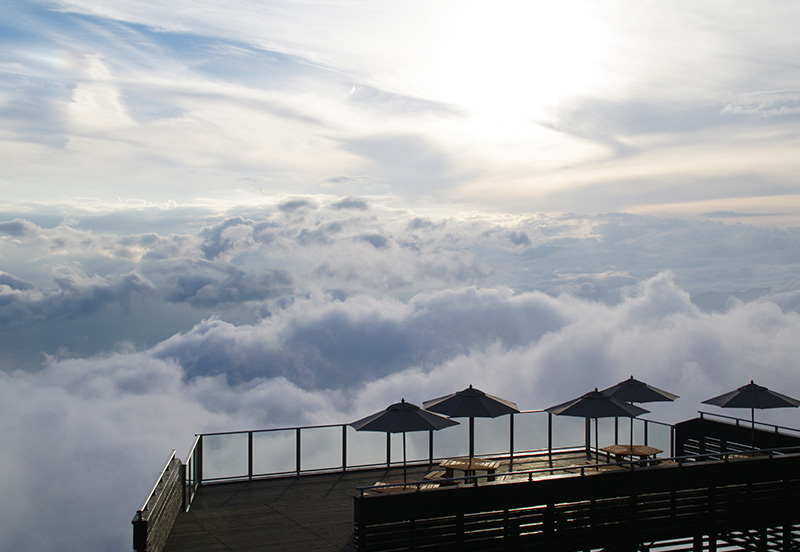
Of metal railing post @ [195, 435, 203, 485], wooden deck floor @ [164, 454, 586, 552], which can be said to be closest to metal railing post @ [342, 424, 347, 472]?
wooden deck floor @ [164, 454, 586, 552]

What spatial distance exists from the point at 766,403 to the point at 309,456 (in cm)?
1229

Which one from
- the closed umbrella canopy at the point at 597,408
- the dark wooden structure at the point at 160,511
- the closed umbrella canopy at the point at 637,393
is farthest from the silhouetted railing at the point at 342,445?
the closed umbrella canopy at the point at 597,408

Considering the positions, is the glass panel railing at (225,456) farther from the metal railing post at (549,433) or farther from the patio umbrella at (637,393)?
the patio umbrella at (637,393)

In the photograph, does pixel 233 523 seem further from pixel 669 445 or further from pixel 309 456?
pixel 669 445

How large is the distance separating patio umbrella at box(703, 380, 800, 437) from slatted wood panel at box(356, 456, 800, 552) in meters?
2.69

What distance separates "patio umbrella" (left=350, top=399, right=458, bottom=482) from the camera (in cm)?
1548

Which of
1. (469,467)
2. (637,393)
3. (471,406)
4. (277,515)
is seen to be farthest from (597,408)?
(277,515)

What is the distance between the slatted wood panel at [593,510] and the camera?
1266cm

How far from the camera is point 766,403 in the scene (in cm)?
1822

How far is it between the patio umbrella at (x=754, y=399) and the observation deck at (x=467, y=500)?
41.8 inches

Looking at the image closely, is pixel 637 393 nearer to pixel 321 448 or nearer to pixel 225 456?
pixel 321 448

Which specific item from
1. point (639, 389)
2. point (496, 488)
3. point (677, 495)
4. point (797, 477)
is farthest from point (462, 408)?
point (797, 477)

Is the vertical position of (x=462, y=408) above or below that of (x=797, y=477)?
above

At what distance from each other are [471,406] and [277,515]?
5073 millimetres
